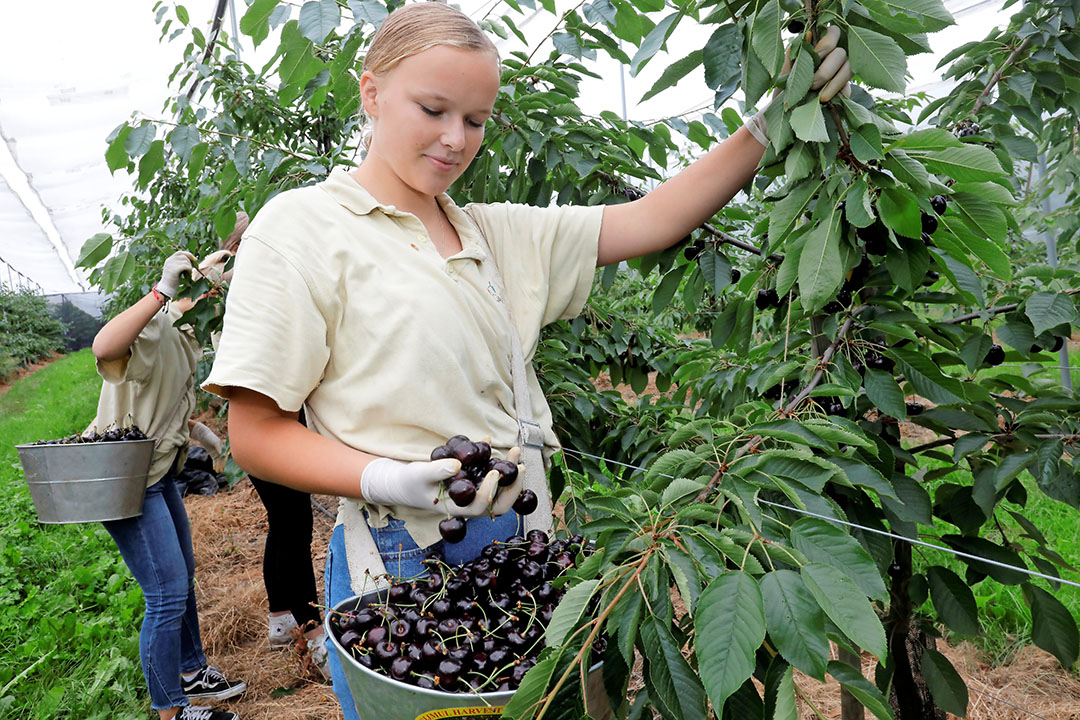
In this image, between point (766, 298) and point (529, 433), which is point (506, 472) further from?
point (766, 298)

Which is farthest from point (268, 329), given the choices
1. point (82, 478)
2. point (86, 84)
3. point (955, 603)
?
point (86, 84)

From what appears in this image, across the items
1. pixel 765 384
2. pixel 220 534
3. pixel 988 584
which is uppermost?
pixel 765 384

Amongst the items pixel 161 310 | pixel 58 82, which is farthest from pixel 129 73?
pixel 161 310

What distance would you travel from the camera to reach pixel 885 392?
1327 mm

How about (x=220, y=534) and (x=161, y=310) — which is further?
(x=220, y=534)

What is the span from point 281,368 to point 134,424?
219 centimetres

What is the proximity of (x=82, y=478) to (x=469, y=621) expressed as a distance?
7.27ft

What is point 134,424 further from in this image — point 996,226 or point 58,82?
point 58,82

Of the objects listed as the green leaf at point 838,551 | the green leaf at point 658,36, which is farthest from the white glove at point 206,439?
the green leaf at point 838,551

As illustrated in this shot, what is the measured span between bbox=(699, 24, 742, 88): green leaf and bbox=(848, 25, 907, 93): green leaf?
204mm

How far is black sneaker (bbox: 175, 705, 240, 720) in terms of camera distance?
120 inches

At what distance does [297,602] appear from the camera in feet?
12.1

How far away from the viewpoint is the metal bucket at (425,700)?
899 millimetres

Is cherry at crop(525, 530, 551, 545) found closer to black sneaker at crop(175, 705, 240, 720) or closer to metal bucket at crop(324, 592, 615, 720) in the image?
metal bucket at crop(324, 592, 615, 720)
